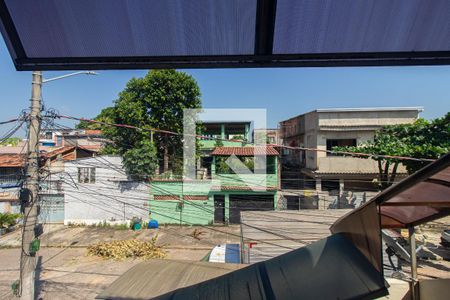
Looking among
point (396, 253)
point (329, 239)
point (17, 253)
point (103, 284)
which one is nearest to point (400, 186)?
point (329, 239)

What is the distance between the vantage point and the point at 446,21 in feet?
3.99

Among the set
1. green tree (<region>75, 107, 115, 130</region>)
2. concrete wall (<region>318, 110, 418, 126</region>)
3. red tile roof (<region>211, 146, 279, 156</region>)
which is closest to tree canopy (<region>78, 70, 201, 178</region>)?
green tree (<region>75, 107, 115, 130</region>)

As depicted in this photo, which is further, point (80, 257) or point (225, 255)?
point (80, 257)

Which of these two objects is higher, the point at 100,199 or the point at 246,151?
the point at 246,151

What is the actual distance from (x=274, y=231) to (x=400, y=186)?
297 inches

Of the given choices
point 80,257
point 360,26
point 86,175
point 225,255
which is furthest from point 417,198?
point 86,175

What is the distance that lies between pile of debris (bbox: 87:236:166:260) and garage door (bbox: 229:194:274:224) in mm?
5105

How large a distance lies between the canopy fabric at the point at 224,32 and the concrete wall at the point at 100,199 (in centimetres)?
1681

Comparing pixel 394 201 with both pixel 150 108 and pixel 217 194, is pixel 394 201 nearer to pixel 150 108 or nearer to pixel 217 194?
pixel 217 194

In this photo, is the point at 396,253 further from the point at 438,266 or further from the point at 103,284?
the point at 103,284

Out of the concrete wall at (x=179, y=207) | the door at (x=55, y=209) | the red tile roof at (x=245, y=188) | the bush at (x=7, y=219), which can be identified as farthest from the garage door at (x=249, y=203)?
the bush at (x=7, y=219)

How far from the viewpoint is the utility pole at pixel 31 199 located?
681cm

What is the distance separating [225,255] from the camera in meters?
9.10

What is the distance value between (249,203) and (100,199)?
8737mm
